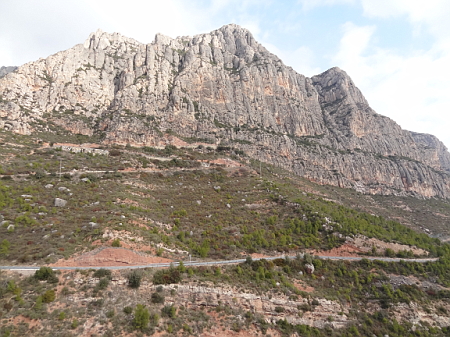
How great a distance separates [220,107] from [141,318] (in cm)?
10235

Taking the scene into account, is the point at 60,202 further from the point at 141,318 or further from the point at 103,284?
the point at 141,318

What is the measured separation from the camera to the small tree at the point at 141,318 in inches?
701

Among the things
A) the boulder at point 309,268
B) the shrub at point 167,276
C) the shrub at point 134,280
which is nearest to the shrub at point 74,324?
the shrub at point 134,280

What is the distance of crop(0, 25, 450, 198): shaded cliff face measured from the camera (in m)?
86.9

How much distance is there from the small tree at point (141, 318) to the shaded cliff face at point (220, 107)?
240 feet

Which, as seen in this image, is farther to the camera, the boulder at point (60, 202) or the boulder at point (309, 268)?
the boulder at point (60, 202)

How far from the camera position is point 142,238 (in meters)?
28.2

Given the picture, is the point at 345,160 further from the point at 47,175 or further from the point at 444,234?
the point at 47,175

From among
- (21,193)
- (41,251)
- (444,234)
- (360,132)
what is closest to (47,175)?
(21,193)

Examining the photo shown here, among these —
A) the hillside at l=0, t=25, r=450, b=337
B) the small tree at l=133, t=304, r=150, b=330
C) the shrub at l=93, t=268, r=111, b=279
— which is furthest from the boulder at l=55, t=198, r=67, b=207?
the small tree at l=133, t=304, r=150, b=330

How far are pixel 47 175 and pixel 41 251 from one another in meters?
27.3

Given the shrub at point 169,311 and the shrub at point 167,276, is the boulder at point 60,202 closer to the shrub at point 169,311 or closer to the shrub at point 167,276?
the shrub at point 167,276

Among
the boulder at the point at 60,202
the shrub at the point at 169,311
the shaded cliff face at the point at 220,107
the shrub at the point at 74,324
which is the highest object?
the shaded cliff face at the point at 220,107

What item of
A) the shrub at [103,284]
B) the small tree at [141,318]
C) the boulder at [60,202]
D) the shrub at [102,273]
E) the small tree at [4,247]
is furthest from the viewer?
the boulder at [60,202]
